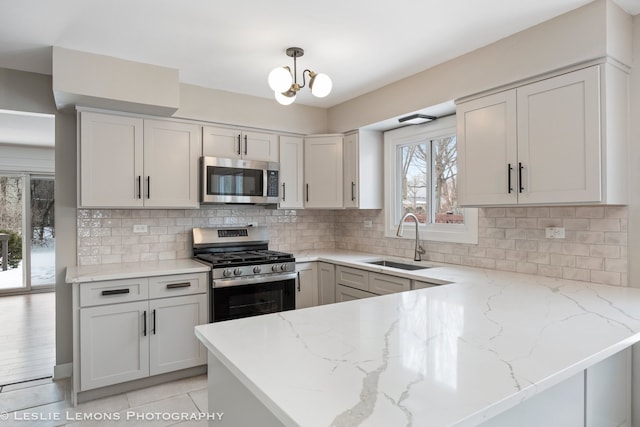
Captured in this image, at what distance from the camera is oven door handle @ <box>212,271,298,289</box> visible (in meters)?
3.06

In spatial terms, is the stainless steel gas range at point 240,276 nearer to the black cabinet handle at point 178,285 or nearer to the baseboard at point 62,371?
the black cabinet handle at point 178,285

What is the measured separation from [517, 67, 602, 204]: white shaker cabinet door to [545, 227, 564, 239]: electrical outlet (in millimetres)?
342

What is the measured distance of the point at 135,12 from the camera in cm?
221

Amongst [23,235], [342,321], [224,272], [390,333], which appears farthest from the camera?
[23,235]

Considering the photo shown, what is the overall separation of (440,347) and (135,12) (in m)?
2.36

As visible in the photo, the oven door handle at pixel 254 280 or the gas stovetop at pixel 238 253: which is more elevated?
the gas stovetop at pixel 238 253

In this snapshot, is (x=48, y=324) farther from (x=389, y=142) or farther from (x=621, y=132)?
(x=621, y=132)

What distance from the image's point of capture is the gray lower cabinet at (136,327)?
2668mm

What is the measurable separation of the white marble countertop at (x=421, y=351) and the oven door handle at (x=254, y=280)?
5.10 ft

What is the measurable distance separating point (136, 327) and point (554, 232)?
9.76 feet

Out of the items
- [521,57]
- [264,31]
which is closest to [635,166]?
[521,57]

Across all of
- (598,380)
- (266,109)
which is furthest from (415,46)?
(598,380)

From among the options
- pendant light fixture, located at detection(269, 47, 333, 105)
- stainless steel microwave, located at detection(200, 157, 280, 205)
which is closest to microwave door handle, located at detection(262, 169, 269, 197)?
stainless steel microwave, located at detection(200, 157, 280, 205)

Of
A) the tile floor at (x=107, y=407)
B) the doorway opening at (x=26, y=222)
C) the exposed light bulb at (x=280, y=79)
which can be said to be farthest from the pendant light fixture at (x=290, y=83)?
the doorway opening at (x=26, y=222)
